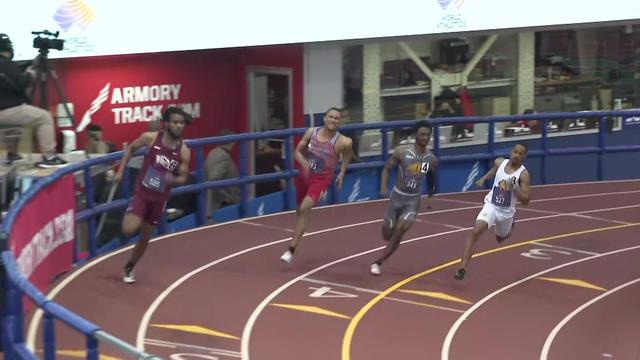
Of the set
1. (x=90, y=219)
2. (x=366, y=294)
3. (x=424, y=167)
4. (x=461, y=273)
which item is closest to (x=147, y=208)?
(x=90, y=219)

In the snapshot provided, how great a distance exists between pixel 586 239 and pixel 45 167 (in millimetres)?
7245

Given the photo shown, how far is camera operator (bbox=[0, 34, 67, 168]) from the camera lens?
1290 cm

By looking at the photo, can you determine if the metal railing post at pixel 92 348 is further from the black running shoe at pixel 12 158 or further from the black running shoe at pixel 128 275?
the black running shoe at pixel 12 158

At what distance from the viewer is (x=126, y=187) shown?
549 inches

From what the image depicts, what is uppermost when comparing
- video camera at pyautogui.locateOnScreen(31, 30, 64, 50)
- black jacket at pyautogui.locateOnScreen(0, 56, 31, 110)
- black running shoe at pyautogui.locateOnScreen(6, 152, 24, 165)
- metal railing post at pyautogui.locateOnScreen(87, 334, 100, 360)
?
video camera at pyautogui.locateOnScreen(31, 30, 64, 50)

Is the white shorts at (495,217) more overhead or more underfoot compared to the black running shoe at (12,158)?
more underfoot

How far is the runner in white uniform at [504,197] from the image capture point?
42.2 ft

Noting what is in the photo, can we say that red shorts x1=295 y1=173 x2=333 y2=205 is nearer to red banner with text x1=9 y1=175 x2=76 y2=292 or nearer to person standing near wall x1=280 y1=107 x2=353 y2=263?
person standing near wall x1=280 y1=107 x2=353 y2=263

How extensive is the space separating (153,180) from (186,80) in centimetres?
699

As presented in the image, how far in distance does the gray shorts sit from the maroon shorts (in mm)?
2723

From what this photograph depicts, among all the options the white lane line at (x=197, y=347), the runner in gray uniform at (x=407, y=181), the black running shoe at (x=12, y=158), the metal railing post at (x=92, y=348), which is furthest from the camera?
the runner in gray uniform at (x=407, y=181)

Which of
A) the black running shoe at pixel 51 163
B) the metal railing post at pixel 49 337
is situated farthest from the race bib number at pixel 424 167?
the metal railing post at pixel 49 337

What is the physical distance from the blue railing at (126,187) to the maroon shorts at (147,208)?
34.8 inches

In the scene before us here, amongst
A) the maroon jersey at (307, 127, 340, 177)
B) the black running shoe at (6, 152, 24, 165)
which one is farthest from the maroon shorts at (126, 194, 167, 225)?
the maroon jersey at (307, 127, 340, 177)
